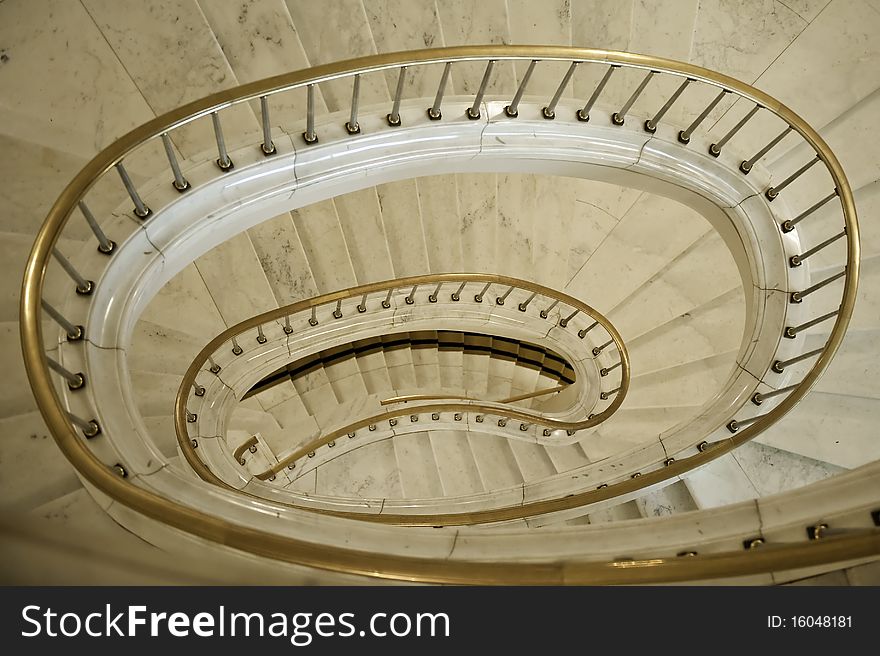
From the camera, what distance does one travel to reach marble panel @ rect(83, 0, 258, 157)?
3848 mm

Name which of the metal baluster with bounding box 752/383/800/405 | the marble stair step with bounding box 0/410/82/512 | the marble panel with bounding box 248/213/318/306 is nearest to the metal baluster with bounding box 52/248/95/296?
the marble stair step with bounding box 0/410/82/512

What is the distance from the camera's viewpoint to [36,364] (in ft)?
6.98

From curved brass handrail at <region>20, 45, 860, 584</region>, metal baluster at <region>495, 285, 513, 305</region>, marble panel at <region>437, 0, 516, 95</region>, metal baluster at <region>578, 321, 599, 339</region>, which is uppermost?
marble panel at <region>437, 0, 516, 95</region>

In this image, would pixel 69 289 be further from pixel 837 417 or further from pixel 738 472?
pixel 837 417

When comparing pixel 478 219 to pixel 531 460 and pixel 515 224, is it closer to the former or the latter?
pixel 515 224

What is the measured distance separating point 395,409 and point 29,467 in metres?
4.96

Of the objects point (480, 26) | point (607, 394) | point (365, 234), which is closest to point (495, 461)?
point (607, 394)

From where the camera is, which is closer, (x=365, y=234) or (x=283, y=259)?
(x=283, y=259)

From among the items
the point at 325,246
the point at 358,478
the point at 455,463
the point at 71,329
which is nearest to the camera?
the point at 71,329

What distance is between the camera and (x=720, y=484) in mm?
4492

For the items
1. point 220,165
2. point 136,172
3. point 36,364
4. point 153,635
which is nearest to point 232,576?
point 153,635

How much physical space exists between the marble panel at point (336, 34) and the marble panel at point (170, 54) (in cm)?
80

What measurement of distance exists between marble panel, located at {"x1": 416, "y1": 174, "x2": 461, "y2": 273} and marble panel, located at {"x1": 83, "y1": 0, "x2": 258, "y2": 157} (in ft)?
7.79

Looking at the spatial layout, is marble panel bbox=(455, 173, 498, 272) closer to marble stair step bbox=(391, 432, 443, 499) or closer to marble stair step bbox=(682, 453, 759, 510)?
marble stair step bbox=(391, 432, 443, 499)
